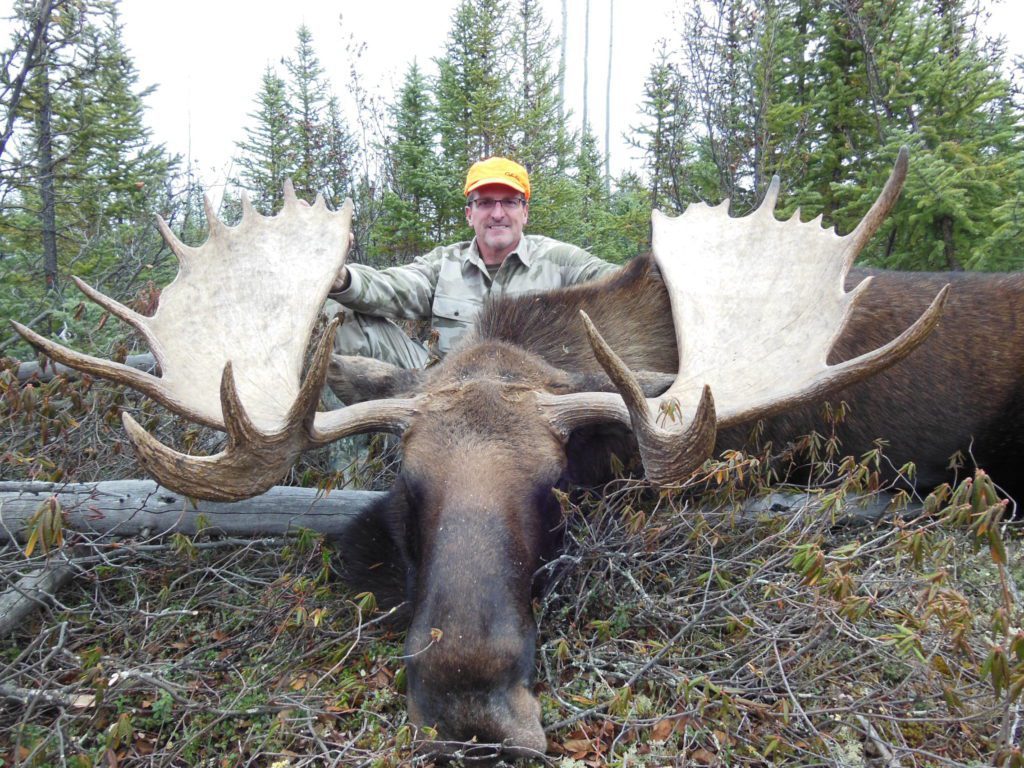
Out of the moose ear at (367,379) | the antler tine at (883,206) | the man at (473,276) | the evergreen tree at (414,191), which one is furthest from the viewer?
the evergreen tree at (414,191)

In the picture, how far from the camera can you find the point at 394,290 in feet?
17.1

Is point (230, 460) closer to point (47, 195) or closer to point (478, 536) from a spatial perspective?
point (478, 536)

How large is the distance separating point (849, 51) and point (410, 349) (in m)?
6.02

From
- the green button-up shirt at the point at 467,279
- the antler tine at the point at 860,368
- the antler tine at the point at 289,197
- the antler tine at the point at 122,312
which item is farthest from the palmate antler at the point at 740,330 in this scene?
the antler tine at the point at 289,197

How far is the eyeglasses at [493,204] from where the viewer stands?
545 centimetres

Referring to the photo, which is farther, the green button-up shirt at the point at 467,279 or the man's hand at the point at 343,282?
the green button-up shirt at the point at 467,279

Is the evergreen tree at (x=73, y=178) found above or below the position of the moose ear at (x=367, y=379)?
above

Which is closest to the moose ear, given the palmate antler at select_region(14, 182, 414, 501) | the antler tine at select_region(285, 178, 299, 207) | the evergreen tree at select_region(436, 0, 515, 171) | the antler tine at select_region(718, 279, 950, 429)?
the palmate antler at select_region(14, 182, 414, 501)

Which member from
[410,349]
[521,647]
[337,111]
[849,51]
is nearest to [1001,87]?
[849,51]

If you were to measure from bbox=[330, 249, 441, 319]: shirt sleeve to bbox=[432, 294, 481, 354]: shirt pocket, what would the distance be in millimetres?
145

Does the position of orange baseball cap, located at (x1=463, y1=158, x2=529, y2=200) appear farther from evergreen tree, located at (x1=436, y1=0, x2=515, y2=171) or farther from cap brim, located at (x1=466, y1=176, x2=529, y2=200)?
evergreen tree, located at (x1=436, y1=0, x2=515, y2=171)

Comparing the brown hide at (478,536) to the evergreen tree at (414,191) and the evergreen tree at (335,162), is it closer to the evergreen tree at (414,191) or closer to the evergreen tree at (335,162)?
the evergreen tree at (414,191)

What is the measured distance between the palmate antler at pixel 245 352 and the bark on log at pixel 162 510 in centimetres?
53

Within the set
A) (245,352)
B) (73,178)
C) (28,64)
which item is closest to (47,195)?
(73,178)
